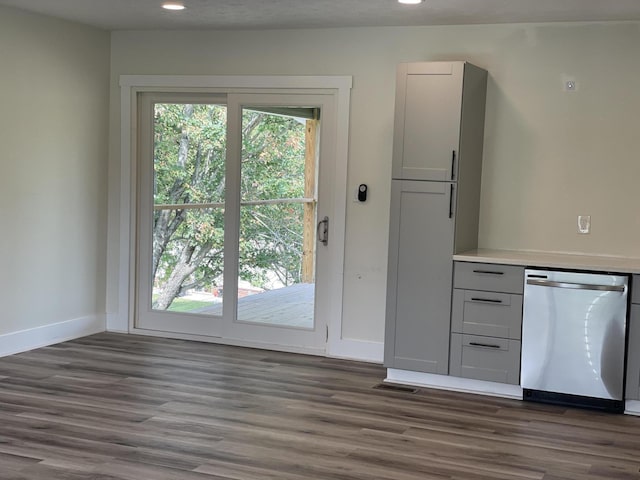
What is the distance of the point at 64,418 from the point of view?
4.33 meters

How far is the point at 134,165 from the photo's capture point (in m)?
6.55

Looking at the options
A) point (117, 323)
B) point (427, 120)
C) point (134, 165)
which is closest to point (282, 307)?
point (117, 323)

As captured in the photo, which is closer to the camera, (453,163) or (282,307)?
(453,163)

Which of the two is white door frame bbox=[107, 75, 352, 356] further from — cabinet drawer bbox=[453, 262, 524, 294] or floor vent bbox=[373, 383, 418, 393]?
cabinet drawer bbox=[453, 262, 524, 294]

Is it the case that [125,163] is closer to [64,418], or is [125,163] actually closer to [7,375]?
[7,375]

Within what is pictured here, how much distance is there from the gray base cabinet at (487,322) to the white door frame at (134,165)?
111 centimetres

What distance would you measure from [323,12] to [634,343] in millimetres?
2790

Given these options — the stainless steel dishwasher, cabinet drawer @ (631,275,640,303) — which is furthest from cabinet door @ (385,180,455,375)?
cabinet drawer @ (631,275,640,303)

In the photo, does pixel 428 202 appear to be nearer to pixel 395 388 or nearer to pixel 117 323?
pixel 395 388

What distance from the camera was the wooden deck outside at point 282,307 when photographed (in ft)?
20.2

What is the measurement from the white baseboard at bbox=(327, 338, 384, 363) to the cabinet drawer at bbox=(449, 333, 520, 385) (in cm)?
83

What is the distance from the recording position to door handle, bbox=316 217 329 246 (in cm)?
602

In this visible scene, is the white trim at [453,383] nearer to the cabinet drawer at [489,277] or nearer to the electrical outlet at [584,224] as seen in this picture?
the cabinet drawer at [489,277]

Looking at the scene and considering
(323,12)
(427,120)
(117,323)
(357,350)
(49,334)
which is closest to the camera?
(427,120)
